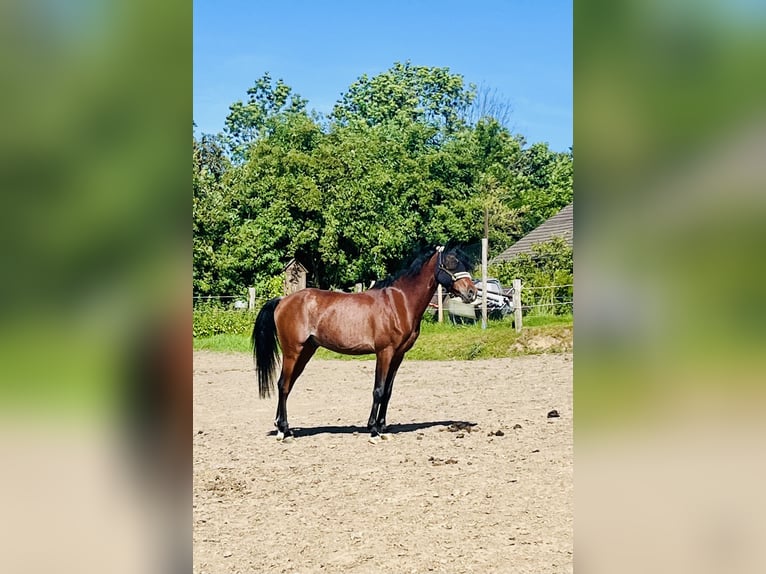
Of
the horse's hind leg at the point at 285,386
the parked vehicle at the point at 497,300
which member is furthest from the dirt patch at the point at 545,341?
the horse's hind leg at the point at 285,386

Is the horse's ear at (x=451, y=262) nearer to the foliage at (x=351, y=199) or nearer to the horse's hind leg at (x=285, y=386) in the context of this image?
the horse's hind leg at (x=285, y=386)

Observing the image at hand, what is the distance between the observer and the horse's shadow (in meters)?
8.71

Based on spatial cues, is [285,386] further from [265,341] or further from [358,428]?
[358,428]

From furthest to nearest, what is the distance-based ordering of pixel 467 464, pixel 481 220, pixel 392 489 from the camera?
1. pixel 481 220
2. pixel 467 464
3. pixel 392 489

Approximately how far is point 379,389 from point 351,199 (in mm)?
16305

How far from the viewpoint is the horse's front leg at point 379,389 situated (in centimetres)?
819

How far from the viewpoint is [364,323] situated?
8.38 meters

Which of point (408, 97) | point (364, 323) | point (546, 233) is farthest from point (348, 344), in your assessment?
point (408, 97)

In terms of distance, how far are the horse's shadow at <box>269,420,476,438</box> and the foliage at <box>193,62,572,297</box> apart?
12.5m

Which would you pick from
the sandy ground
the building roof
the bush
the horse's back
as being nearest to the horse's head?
the horse's back
